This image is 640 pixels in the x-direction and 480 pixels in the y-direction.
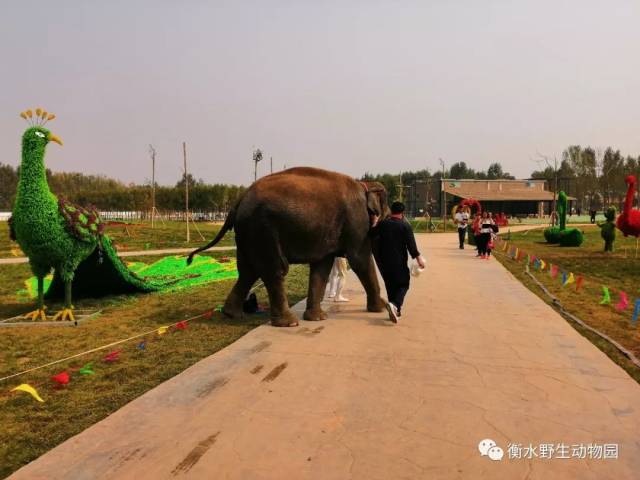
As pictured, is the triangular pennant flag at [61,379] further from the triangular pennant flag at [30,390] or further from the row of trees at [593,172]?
the row of trees at [593,172]

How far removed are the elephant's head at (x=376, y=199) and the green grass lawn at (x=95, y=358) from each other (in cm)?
226

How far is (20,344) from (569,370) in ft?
20.0

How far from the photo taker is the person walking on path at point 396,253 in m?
7.19

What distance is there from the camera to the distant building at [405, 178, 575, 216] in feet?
176

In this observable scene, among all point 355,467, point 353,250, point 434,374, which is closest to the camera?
point 355,467

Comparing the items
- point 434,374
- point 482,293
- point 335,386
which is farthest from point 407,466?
point 482,293

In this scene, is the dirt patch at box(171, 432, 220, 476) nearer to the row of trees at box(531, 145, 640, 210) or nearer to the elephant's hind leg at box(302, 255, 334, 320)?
the elephant's hind leg at box(302, 255, 334, 320)

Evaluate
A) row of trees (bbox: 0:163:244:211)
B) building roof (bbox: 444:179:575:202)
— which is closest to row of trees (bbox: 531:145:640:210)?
building roof (bbox: 444:179:575:202)

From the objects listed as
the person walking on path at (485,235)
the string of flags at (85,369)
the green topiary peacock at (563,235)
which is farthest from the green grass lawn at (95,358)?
the green topiary peacock at (563,235)

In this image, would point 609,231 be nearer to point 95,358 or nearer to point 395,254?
point 395,254

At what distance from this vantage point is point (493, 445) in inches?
132

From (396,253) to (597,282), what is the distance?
700 cm

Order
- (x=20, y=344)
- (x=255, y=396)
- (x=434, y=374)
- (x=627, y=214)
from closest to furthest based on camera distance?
(x=255, y=396), (x=434, y=374), (x=20, y=344), (x=627, y=214)

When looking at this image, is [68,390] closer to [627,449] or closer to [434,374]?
[434,374]
